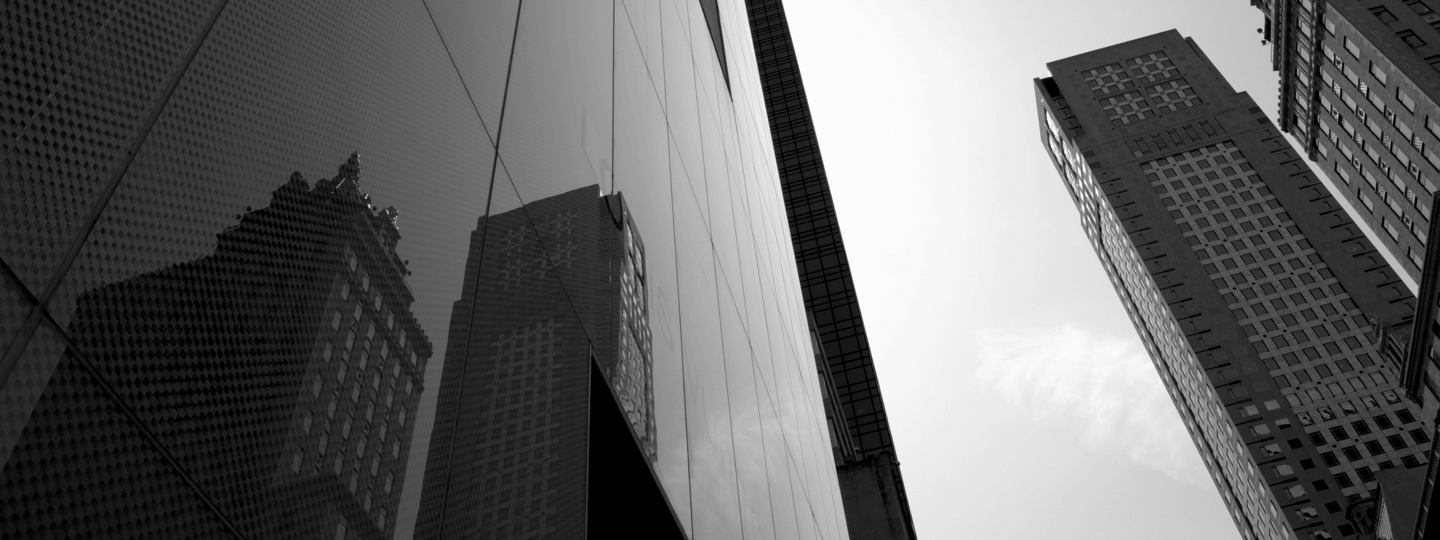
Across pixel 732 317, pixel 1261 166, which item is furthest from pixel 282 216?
pixel 1261 166

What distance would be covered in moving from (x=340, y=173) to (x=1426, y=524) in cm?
4367

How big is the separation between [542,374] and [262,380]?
106 inches

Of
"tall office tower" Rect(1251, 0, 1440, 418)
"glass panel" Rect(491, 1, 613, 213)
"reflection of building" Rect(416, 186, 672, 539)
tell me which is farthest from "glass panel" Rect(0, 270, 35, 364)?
"tall office tower" Rect(1251, 0, 1440, 418)

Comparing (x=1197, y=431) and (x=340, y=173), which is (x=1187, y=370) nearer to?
(x=1197, y=431)

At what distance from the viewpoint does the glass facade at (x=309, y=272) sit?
226 centimetres

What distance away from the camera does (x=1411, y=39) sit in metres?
86.7

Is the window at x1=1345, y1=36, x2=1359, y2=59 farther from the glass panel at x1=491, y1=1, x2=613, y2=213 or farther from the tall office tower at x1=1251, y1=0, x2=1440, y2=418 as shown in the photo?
the glass panel at x1=491, y1=1, x2=613, y2=213

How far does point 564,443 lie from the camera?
5.82 meters

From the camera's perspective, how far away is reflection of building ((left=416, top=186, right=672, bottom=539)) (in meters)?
4.36

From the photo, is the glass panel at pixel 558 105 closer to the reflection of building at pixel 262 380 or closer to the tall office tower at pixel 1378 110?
the reflection of building at pixel 262 380

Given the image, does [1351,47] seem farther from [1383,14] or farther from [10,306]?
[10,306]

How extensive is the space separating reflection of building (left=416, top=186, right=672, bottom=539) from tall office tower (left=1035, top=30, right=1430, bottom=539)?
143 metres

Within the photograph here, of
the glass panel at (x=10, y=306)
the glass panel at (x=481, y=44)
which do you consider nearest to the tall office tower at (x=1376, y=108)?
the glass panel at (x=481, y=44)

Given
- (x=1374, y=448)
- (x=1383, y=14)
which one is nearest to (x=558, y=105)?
(x=1383, y=14)
